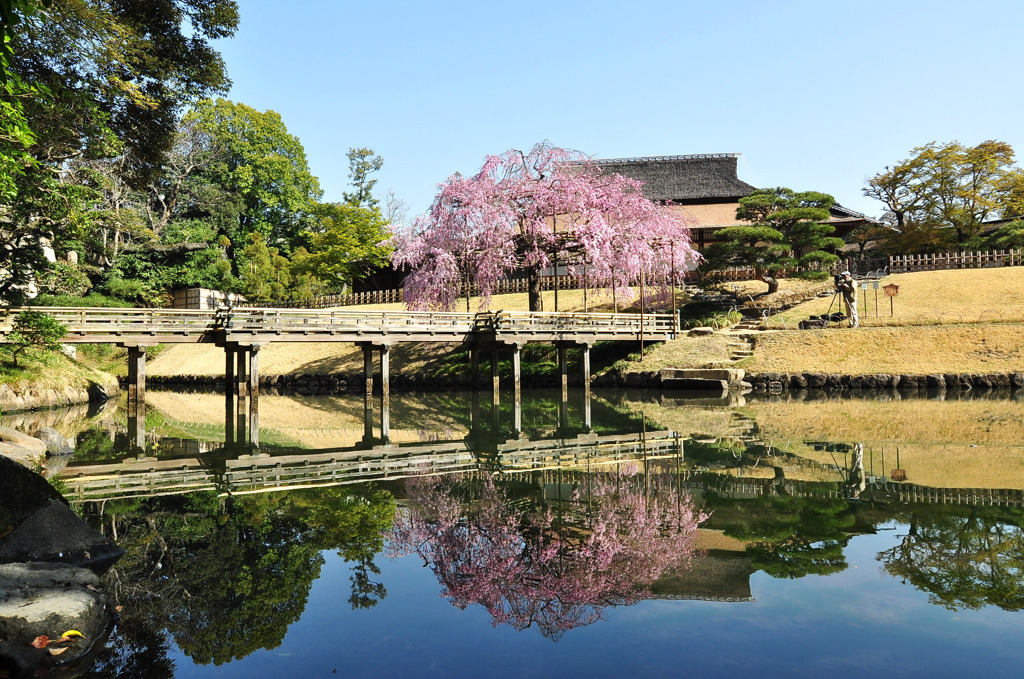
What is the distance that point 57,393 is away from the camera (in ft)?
87.6

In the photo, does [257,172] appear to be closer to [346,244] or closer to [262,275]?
[262,275]

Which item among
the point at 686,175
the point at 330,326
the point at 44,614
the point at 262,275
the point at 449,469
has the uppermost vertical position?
the point at 686,175

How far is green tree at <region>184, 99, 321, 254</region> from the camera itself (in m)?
52.7

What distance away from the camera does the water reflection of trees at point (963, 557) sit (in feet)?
19.1

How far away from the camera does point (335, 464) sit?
13.1 m

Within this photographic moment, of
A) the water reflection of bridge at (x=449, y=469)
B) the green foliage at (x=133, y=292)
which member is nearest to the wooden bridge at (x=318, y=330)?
the water reflection of bridge at (x=449, y=469)

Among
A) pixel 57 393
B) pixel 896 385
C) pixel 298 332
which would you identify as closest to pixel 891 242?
pixel 896 385

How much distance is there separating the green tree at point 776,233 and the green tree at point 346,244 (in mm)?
20924

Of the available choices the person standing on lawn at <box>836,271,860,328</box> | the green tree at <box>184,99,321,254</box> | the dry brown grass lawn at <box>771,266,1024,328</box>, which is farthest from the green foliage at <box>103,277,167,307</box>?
the person standing on lawn at <box>836,271,860,328</box>

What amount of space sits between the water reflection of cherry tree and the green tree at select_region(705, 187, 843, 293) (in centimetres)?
2647

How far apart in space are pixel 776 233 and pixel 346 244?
83.0ft

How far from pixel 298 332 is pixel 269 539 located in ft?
58.2

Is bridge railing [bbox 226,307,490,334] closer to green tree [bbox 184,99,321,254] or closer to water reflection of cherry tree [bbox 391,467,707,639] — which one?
water reflection of cherry tree [bbox 391,467,707,639]

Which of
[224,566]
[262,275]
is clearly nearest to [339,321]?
[224,566]
